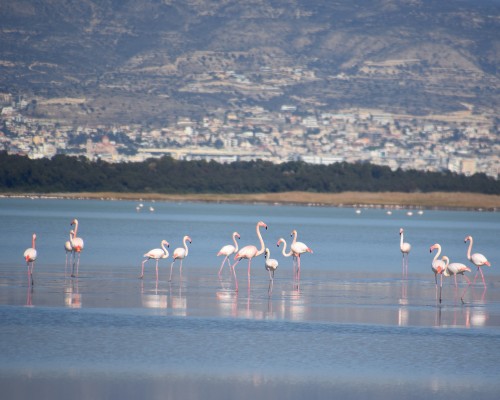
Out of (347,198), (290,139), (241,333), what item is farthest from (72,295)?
(290,139)

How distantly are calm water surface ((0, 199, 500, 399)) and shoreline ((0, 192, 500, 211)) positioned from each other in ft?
215

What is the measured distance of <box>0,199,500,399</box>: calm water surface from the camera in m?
13.6

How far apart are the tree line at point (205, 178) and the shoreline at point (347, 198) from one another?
33.8 inches

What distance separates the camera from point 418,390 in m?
13.6

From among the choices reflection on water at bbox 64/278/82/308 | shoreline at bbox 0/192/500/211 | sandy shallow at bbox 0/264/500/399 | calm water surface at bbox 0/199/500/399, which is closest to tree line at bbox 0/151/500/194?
shoreline at bbox 0/192/500/211

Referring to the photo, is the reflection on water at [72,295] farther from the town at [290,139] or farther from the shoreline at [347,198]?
the town at [290,139]

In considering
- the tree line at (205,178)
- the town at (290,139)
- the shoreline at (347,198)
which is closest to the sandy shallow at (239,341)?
the tree line at (205,178)

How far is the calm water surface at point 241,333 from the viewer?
13.6m

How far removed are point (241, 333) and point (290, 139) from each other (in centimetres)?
17368

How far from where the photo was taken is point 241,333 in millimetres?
16797

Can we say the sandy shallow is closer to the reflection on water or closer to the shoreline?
the reflection on water

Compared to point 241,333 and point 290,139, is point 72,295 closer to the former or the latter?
point 241,333

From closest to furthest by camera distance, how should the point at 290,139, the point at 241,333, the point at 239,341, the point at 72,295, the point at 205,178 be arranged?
the point at 239,341 < the point at 241,333 < the point at 72,295 < the point at 205,178 < the point at 290,139

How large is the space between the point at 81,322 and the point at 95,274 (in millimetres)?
7305
